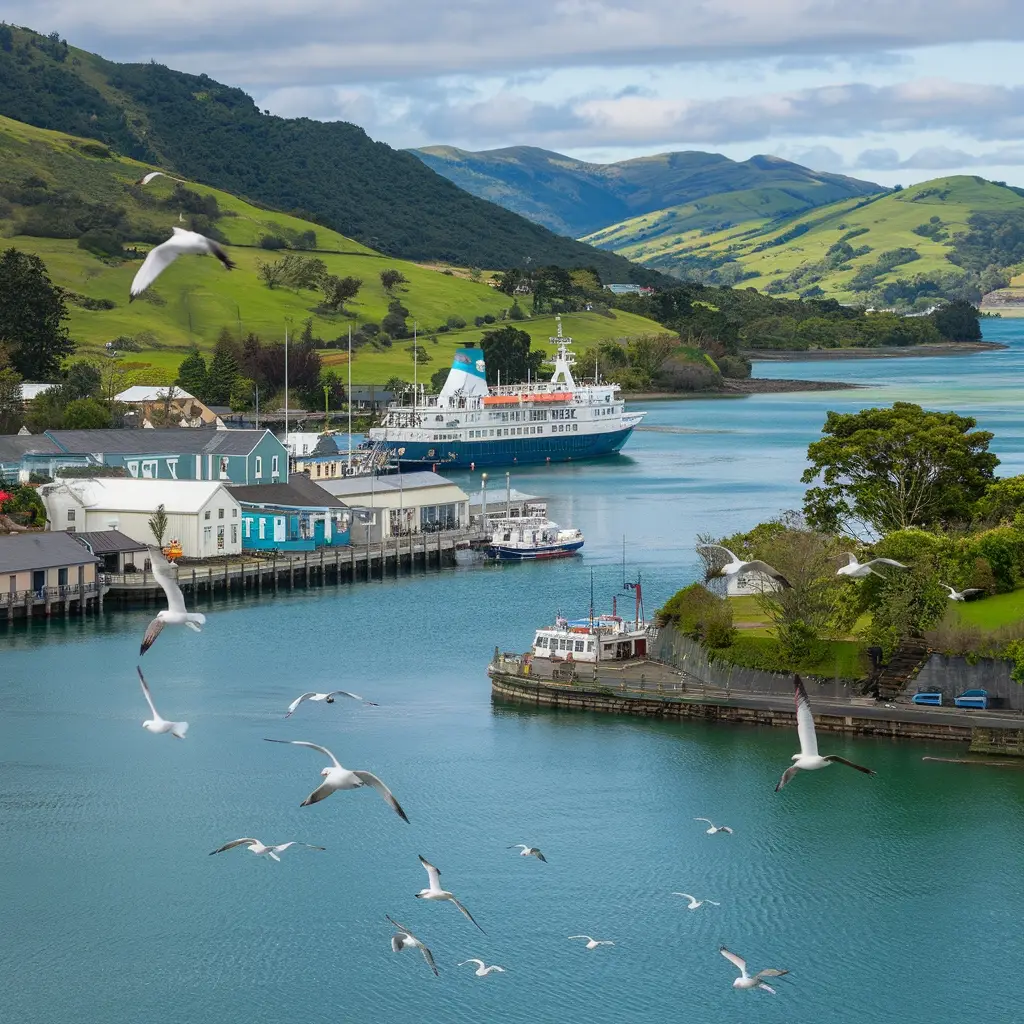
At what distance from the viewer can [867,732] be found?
3950 cm

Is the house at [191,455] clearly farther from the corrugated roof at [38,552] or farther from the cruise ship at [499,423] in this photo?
the cruise ship at [499,423]

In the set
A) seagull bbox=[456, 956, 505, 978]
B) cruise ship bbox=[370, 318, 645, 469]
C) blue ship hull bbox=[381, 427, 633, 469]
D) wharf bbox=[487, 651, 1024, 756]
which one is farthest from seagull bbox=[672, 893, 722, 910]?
cruise ship bbox=[370, 318, 645, 469]

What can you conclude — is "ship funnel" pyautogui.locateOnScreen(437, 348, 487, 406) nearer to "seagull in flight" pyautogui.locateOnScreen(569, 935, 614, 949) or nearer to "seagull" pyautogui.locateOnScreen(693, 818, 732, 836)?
"seagull" pyautogui.locateOnScreen(693, 818, 732, 836)

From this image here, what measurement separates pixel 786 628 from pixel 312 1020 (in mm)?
17738

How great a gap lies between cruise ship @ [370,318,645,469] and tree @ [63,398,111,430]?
21.5 m

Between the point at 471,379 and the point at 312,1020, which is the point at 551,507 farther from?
the point at 312,1020

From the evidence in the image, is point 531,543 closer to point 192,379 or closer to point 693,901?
point 693,901

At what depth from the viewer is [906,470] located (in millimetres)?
53844

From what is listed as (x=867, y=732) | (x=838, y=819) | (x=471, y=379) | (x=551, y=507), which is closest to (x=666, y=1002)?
(x=838, y=819)

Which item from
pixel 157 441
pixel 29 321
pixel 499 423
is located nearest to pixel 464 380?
pixel 499 423

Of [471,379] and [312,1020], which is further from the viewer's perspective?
[471,379]

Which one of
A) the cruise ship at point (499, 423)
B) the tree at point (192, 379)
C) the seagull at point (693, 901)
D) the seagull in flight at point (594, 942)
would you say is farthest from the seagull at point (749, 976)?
the tree at point (192, 379)

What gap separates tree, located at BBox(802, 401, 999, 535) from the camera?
53.2 m

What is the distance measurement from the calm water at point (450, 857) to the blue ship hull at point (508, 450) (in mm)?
57369
